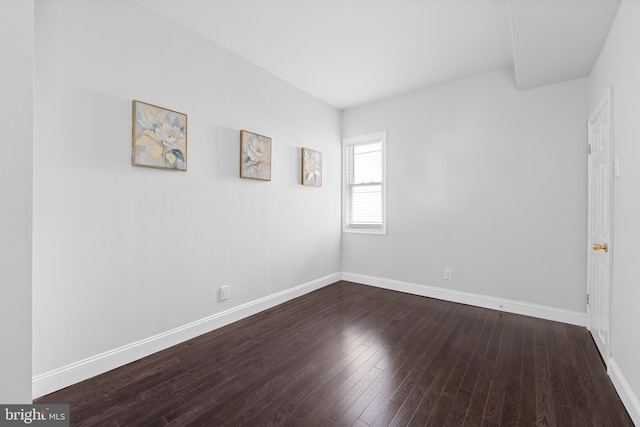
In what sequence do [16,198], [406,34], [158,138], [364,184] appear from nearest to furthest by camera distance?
1. [16,198]
2. [158,138]
3. [406,34]
4. [364,184]

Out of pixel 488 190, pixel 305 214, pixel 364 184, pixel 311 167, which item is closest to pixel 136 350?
pixel 305 214

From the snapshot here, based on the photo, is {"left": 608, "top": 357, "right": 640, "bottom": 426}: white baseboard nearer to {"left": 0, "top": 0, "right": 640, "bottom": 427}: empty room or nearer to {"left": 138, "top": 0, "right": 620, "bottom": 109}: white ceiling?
{"left": 0, "top": 0, "right": 640, "bottom": 427}: empty room

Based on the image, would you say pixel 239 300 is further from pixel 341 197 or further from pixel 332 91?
pixel 332 91

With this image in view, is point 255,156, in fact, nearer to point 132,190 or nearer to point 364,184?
point 132,190

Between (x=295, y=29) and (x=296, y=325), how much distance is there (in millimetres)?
2820

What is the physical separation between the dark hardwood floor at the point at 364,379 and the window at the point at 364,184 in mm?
1736

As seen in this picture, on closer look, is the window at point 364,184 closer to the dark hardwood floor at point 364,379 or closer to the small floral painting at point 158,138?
the dark hardwood floor at point 364,379

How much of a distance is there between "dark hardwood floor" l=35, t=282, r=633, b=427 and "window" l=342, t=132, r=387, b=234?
1.74 meters

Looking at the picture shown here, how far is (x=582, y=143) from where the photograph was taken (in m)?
2.79

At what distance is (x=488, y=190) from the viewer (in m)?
3.29

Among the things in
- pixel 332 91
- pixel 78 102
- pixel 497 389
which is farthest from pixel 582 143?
pixel 78 102

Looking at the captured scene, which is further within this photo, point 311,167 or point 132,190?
point 311,167

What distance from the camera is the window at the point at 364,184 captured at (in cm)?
419

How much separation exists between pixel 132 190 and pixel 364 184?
→ 10.2ft
